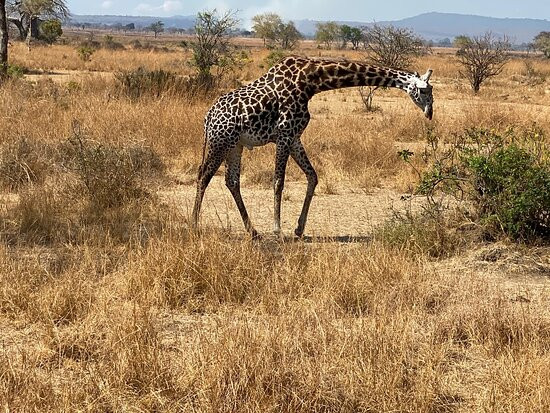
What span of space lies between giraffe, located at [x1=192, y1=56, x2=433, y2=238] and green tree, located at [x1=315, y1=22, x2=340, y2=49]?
3174 inches

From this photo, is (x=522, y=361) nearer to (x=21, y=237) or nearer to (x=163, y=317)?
(x=163, y=317)

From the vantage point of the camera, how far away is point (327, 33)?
8719 centimetres

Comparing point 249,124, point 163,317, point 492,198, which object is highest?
point 249,124

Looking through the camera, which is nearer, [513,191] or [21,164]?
[513,191]

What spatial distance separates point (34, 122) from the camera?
11312 mm

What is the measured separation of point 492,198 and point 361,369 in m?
3.51

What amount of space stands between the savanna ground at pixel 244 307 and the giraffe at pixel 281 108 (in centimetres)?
67

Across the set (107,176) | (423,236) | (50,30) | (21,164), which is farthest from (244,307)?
(50,30)

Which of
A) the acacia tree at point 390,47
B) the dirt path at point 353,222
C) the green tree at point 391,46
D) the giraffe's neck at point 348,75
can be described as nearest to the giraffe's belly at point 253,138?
the giraffe's neck at point 348,75

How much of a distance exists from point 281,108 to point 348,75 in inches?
31.7

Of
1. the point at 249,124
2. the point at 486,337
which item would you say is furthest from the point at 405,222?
the point at 486,337

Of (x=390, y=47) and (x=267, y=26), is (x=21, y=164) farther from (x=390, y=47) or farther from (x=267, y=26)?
(x=267, y=26)

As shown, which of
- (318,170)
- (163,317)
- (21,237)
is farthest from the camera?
(318,170)

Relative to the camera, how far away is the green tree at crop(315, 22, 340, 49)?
86.6 m
